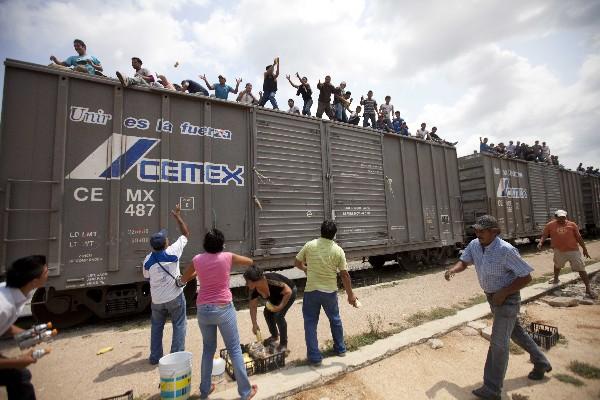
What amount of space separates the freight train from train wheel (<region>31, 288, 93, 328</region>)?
2 cm

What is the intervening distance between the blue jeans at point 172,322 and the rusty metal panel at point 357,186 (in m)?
4.27

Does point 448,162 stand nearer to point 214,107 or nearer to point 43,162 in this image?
point 214,107

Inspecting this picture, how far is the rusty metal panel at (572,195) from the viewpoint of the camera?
50.2 feet

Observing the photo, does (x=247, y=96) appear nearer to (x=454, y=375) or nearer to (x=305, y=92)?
(x=305, y=92)

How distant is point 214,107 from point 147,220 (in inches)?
99.2

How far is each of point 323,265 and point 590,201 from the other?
21.9 metres

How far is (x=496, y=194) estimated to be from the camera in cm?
1159

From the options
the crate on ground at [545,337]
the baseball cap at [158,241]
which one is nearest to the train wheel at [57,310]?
the baseball cap at [158,241]

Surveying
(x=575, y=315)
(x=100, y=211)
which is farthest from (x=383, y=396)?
(x=100, y=211)

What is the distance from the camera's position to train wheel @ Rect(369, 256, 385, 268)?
32.1ft

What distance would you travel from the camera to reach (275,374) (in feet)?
10.1

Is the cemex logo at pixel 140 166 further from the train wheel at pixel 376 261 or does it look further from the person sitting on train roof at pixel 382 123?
the train wheel at pixel 376 261

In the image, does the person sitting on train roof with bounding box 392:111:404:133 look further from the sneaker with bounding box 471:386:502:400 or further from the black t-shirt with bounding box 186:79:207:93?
the sneaker with bounding box 471:386:502:400

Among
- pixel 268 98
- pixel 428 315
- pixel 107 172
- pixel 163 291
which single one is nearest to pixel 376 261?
pixel 428 315
